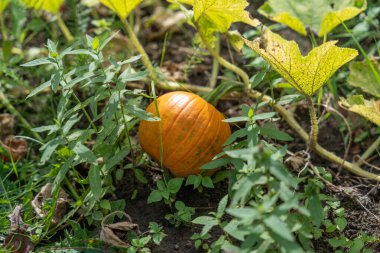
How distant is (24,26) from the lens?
150 inches

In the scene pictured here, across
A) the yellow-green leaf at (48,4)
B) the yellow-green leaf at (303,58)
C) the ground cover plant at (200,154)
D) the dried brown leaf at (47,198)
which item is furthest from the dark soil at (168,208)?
the yellow-green leaf at (48,4)

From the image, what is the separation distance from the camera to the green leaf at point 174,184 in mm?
2430

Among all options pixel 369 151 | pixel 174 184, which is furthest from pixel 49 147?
pixel 369 151

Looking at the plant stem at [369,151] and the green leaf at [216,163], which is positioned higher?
the green leaf at [216,163]

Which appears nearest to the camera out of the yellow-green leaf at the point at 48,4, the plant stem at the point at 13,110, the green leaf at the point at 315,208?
the green leaf at the point at 315,208

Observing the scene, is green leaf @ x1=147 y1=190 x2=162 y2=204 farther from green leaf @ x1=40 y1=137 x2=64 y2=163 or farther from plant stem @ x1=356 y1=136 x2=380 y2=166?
plant stem @ x1=356 y1=136 x2=380 y2=166

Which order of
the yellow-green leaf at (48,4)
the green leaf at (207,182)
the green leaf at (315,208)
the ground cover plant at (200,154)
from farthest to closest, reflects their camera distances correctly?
the yellow-green leaf at (48,4) → the green leaf at (207,182) → the ground cover plant at (200,154) → the green leaf at (315,208)

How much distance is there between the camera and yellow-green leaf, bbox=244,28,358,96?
2.32m

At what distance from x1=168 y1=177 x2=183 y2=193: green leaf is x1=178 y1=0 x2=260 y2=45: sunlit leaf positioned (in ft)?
2.45

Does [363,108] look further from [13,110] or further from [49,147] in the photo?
[13,110]

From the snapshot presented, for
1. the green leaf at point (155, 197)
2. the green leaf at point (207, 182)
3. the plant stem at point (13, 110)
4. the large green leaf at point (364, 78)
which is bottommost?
the green leaf at point (155, 197)

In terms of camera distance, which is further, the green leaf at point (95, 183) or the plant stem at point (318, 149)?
the plant stem at point (318, 149)

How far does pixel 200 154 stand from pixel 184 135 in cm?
10

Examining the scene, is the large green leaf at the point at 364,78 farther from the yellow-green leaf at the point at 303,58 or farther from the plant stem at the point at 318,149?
the yellow-green leaf at the point at 303,58
